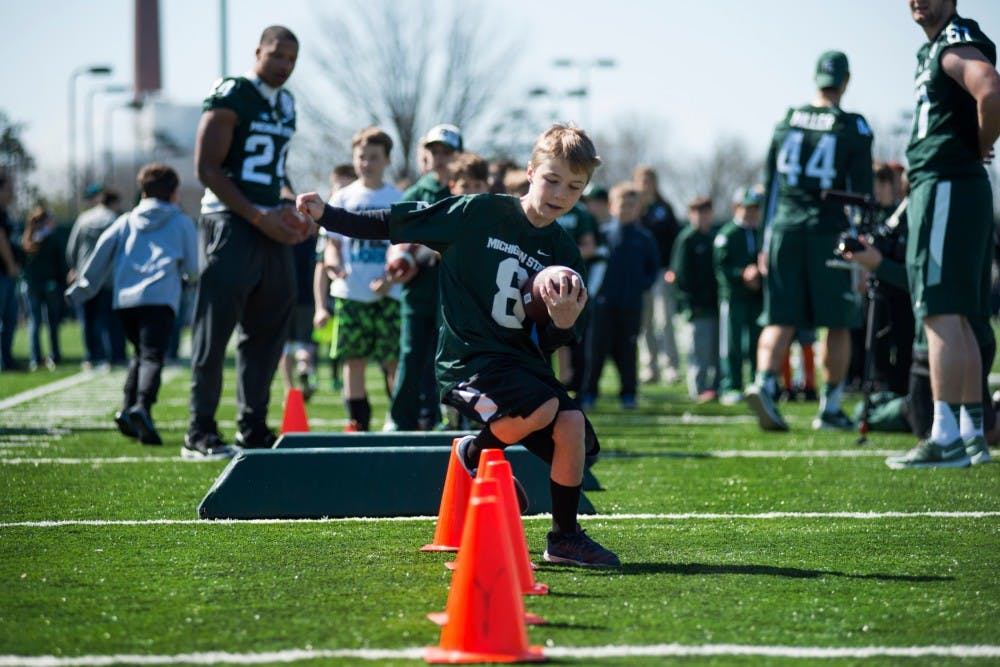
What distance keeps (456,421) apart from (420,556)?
4420 mm

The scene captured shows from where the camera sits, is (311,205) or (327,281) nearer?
(311,205)

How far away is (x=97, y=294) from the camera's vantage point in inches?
651

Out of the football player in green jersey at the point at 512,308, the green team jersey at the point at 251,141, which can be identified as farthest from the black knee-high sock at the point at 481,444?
the green team jersey at the point at 251,141

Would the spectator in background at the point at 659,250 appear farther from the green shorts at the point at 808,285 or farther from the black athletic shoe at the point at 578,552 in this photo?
the black athletic shoe at the point at 578,552

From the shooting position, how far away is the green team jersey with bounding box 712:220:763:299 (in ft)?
46.0

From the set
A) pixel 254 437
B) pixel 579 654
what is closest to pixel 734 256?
pixel 254 437

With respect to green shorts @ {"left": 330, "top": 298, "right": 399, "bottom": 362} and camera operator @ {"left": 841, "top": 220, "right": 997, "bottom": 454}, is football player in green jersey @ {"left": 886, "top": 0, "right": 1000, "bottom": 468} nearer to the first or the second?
camera operator @ {"left": 841, "top": 220, "right": 997, "bottom": 454}

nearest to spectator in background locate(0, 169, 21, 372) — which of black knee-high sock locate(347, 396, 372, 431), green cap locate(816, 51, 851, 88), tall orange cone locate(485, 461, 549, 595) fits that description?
black knee-high sock locate(347, 396, 372, 431)

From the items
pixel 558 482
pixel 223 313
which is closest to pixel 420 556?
pixel 558 482

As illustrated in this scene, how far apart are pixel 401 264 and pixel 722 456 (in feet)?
7.71

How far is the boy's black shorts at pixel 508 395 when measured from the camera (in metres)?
5.01

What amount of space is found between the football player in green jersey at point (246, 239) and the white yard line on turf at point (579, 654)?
4476 millimetres

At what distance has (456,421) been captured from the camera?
9.67 meters

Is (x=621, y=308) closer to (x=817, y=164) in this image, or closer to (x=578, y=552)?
(x=817, y=164)
